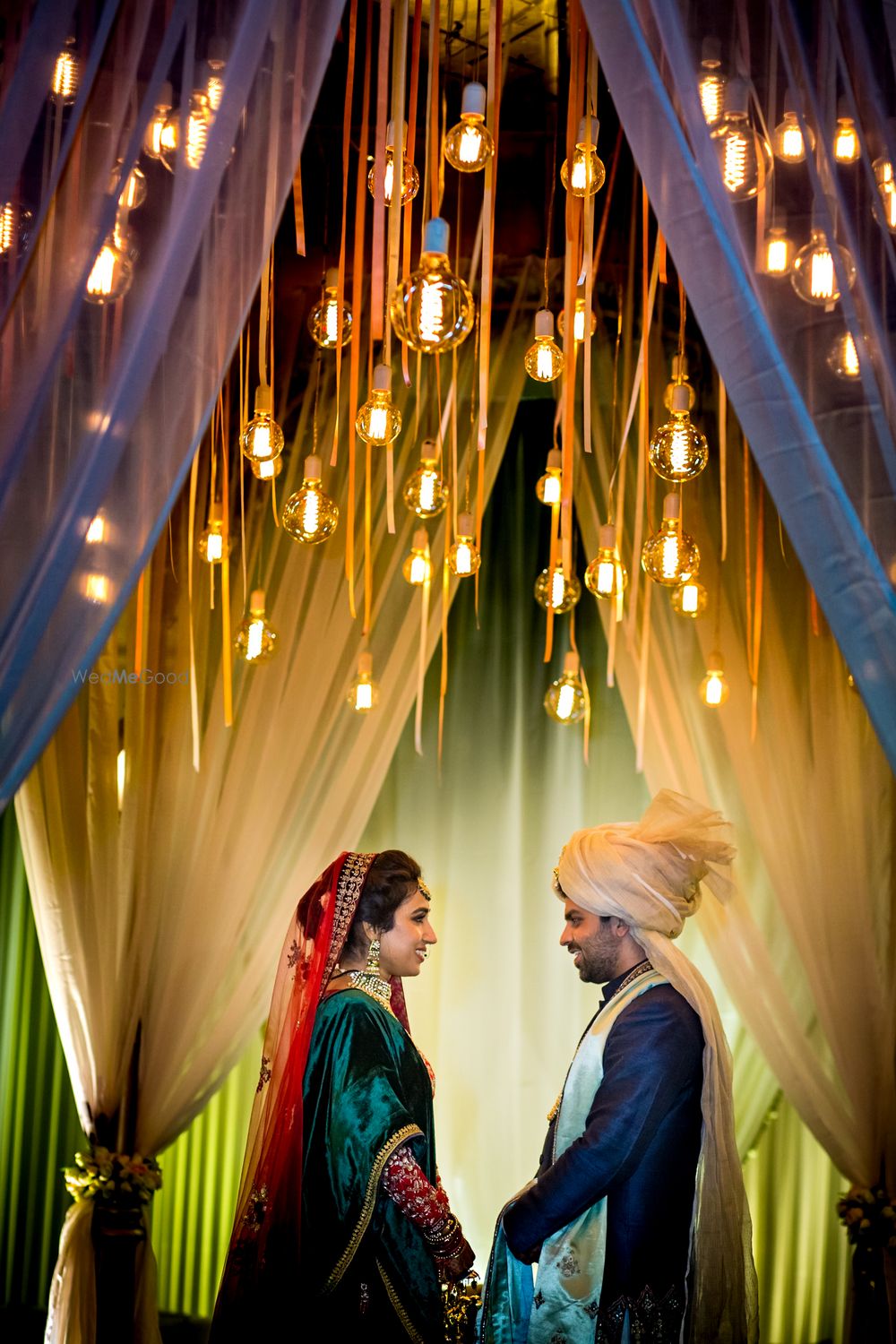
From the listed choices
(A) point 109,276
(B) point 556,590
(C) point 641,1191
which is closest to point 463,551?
(B) point 556,590

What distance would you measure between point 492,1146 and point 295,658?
1.71 metres

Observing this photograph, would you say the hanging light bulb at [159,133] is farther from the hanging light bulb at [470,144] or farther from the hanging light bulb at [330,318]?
the hanging light bulb at [330,318]

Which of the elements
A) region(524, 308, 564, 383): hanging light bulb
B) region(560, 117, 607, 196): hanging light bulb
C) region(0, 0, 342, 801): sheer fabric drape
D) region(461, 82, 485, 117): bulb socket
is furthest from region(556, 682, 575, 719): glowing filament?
region(0, 0, 342, 801): sheer fabric drape

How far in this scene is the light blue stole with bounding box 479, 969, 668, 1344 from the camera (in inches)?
103

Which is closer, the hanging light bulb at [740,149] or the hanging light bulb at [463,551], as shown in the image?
the hanging light bulb at [740,149]

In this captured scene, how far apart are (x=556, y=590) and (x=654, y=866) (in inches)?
35.7

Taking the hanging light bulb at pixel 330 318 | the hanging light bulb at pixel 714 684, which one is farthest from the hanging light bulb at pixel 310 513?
the hanging light bulb at pixel 714 684

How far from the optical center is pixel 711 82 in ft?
5.88

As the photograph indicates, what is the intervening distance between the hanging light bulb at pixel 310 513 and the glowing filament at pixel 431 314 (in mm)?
1074

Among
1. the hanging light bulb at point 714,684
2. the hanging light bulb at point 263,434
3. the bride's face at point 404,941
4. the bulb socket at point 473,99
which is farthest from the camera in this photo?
the hanging light bulb at point 714,684

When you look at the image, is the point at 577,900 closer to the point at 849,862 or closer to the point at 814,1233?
the point at 849,862

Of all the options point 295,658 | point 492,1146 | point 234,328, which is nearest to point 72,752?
point 295,658

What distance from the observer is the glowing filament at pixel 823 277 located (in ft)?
5.62

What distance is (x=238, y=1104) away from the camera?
15.0 feet
